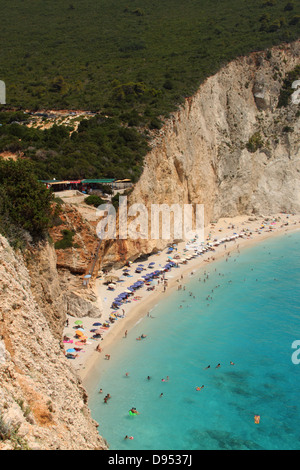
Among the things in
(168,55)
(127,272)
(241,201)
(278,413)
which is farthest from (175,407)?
(168,55)

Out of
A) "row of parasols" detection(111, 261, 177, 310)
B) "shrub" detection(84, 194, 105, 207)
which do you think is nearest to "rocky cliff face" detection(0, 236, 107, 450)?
"row of parasols" detection(111, 261, 177, 310)

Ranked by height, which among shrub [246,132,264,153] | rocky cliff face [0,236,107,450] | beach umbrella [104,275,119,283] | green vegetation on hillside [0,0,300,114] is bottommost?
beach umbrella [104,275,119,283]

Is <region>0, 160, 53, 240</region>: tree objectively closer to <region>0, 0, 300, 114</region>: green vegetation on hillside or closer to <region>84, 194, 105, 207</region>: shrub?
<region>84, 194, 105, 207</region>: shrub

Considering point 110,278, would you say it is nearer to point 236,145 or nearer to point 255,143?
point 236,145

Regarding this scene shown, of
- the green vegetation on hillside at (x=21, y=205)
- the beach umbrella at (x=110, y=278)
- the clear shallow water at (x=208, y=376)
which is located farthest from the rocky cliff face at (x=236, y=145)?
the green vegetation on hillside at (x=21, y=205)

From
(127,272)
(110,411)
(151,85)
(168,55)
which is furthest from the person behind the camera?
(168,55)
